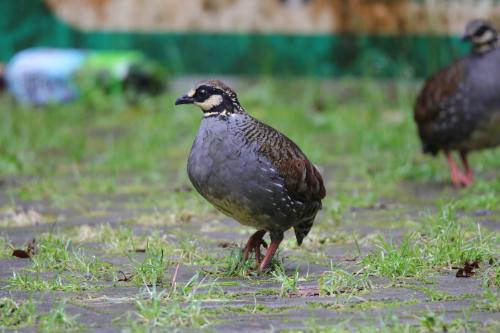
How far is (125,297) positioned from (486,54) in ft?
14.3

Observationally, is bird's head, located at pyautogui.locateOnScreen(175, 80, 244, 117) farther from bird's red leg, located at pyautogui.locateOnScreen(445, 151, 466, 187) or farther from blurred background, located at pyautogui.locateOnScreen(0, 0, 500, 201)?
blurred background, located at pyautogui.locateOnScreen(0, 0, 500, 201)

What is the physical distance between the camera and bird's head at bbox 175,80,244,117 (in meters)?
4.96

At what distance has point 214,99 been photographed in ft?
16.3

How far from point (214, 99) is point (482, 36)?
11.2 ft

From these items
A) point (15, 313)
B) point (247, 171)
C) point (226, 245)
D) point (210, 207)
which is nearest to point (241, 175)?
point (247, 171)

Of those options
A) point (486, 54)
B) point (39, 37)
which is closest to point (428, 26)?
point (486, 54)

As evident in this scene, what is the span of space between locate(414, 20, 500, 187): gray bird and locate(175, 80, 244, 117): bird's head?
308 cm

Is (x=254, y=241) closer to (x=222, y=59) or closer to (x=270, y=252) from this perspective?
(x=270, y=252)

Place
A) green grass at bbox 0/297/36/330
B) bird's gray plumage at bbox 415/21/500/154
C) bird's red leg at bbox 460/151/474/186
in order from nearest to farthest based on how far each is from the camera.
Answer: green grass at bbox 0/297/36/330 → bird's gray plumage at bbox 415/21/500/154 → bird's red leg at bbox 460/151/474/186

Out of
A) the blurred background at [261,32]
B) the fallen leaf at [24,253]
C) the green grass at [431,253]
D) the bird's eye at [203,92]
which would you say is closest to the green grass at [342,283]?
the green grass at [431,253]

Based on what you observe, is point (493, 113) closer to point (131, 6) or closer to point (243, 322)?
point (243, 322)

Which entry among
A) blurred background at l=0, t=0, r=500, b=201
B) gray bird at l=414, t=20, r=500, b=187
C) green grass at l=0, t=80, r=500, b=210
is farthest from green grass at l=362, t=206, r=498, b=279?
blurred background at l=0, t=0, r=500, b=201

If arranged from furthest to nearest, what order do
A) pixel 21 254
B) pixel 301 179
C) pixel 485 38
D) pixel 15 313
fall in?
pixel 485 38, pixel 21 254, pixel 301 179, pixel 15 313

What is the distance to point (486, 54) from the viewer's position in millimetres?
7719
